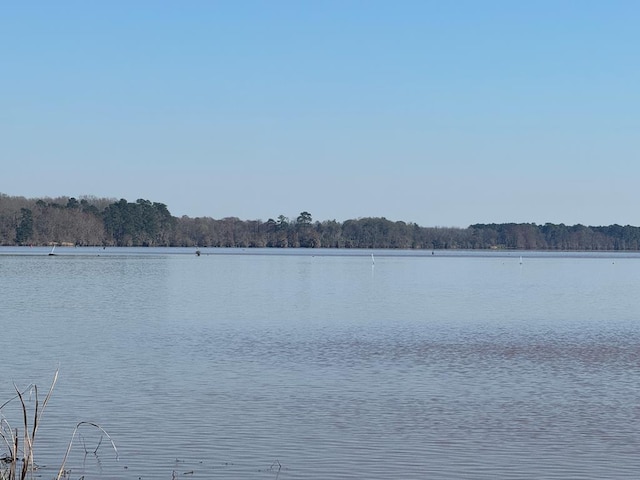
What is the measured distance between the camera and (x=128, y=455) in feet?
41.8

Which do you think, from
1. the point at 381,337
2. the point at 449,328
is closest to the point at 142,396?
the point at 381,337

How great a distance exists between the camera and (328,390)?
18.1 metres

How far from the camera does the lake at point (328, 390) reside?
1261cm

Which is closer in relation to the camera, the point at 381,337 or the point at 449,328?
the point at 381,337

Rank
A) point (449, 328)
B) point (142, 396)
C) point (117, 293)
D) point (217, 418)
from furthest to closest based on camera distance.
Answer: point (117, 293), point (449, 328), point (142, 396), point (217, 418)

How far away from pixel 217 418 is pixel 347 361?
25.5 ft

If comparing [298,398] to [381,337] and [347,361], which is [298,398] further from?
[381,337]

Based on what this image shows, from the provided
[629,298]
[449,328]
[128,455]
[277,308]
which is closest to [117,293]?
[277,308]

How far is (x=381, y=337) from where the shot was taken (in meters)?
28.3

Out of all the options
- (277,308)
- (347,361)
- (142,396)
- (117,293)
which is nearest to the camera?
(142,396)

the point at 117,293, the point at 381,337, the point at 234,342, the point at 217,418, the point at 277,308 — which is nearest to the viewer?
the point at 217,418

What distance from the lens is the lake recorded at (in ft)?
41.4

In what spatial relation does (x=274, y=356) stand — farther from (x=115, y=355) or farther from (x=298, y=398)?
(x=298, y=398)

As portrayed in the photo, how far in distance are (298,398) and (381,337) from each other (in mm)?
11433
